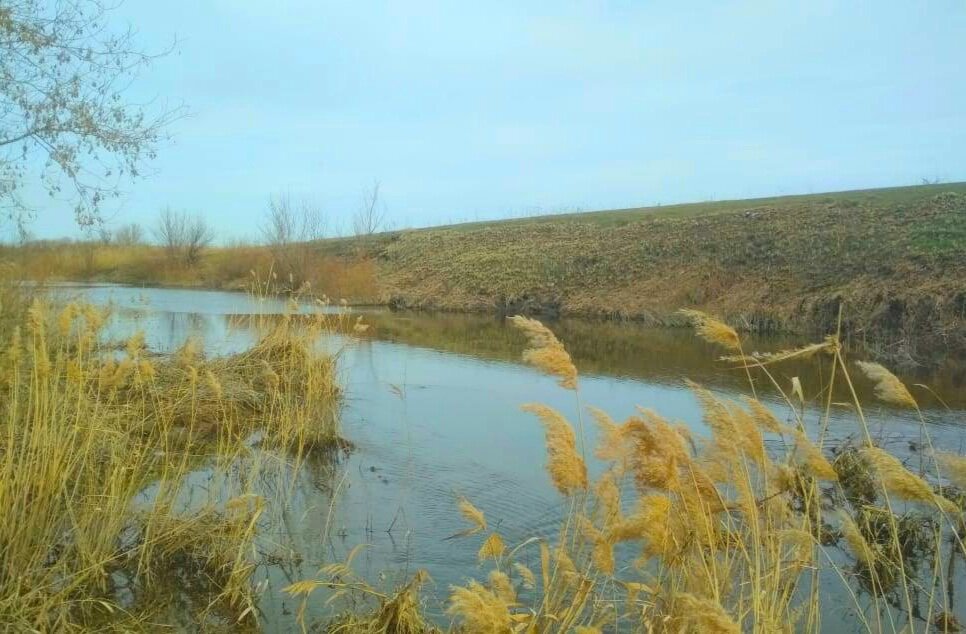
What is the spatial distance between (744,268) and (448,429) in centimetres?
2065

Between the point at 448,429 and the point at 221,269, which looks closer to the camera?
the point at 448,429

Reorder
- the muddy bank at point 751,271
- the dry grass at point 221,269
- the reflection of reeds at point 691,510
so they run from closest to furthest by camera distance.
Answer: the reflection of reeds at point 691,510 < the muddy bank at point 751,271 < the dry grass at point 221,269

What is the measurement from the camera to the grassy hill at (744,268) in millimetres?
19484

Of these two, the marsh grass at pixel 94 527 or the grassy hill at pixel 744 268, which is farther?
the grassy hill at pixel 744 268

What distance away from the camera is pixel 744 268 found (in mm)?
27125

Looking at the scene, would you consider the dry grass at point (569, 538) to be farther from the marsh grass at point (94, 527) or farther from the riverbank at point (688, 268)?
the riverbank at point (688, 268)

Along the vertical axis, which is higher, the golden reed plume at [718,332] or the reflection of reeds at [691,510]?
the golden reed plume at [718,332]

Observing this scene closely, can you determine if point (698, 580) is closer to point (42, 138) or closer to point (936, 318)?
point (42, 138)

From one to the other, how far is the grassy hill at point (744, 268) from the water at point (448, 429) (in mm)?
3128

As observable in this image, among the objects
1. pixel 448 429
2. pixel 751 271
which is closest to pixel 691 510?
pixel 448 429

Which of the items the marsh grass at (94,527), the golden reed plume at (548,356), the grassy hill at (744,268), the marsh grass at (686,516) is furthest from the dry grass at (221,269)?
the marsh grass at (686,516)


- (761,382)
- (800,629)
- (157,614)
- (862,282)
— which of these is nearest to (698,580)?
(800,629)

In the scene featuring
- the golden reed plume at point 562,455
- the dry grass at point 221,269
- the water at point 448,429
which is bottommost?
the water at point 448,429

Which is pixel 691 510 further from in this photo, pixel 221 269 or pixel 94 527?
pixel 221 269
